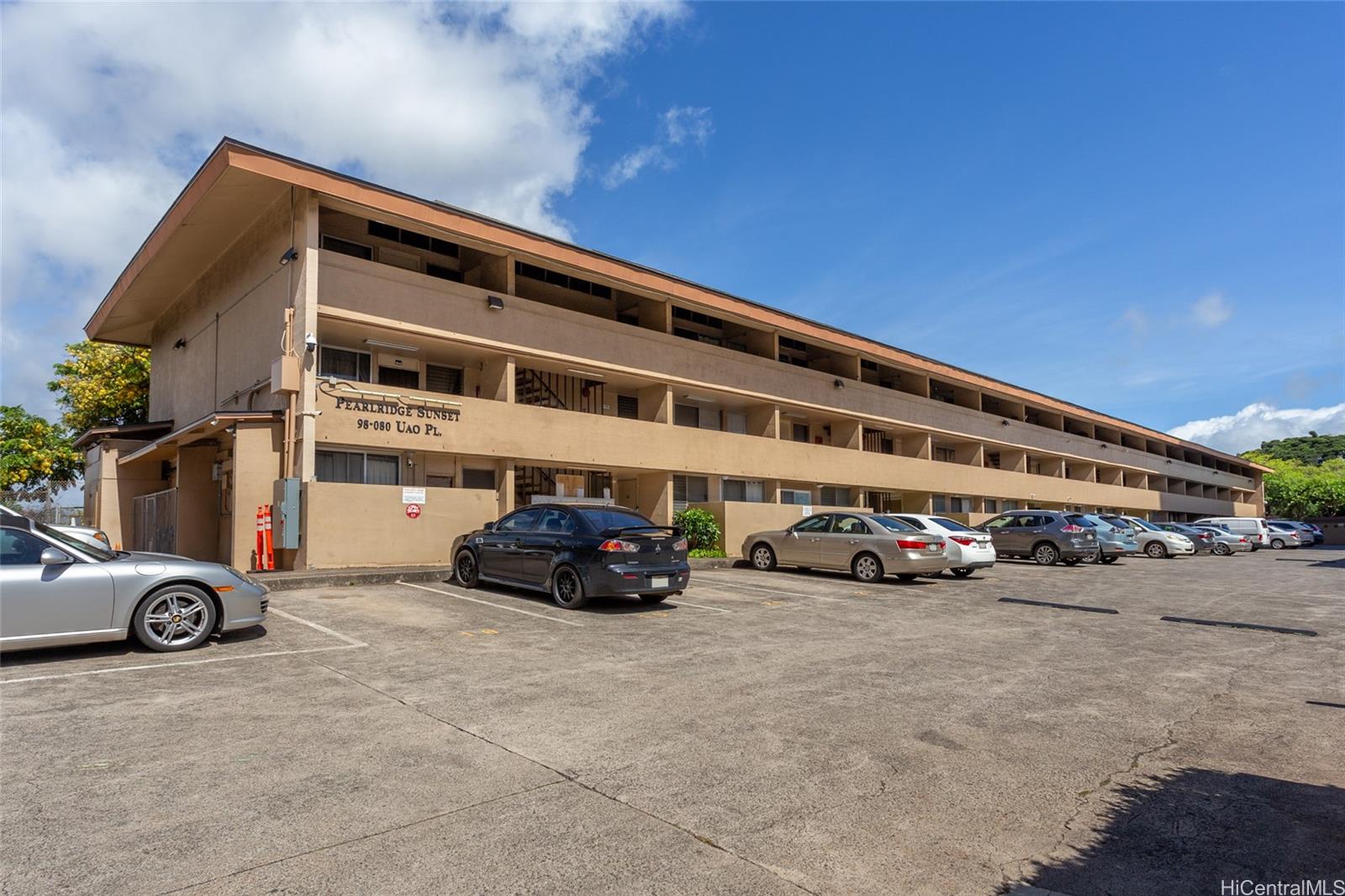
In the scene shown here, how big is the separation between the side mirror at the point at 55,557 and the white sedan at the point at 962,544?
14.7 m

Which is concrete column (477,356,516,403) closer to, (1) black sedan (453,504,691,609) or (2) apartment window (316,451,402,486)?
(2) apartment window (316,451,402,486)

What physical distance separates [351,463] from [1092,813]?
1628 cm

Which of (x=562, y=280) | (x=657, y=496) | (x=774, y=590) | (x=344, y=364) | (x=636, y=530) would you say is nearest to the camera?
(x=636, y=530)

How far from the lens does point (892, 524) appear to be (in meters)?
16.8

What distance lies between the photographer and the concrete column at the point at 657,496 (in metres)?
22.9

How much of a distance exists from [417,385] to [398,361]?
0.77m

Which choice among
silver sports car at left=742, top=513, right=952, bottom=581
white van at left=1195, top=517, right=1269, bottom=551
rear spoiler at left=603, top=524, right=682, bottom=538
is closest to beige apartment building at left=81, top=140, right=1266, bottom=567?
silver sports car at left=742, top=513, right=952, bottom=581

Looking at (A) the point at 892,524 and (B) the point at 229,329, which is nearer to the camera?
(A) the point at 892,524

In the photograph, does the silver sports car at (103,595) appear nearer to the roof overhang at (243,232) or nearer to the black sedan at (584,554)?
the black sedan at (584,554)

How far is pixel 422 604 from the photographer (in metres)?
11.4

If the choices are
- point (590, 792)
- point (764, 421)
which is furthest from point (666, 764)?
point (764, 421)

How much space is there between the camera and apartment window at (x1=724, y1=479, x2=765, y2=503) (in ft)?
85.5

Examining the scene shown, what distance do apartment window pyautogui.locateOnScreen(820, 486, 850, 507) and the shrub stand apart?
9.78m

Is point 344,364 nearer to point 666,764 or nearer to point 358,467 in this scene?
point 358,467
